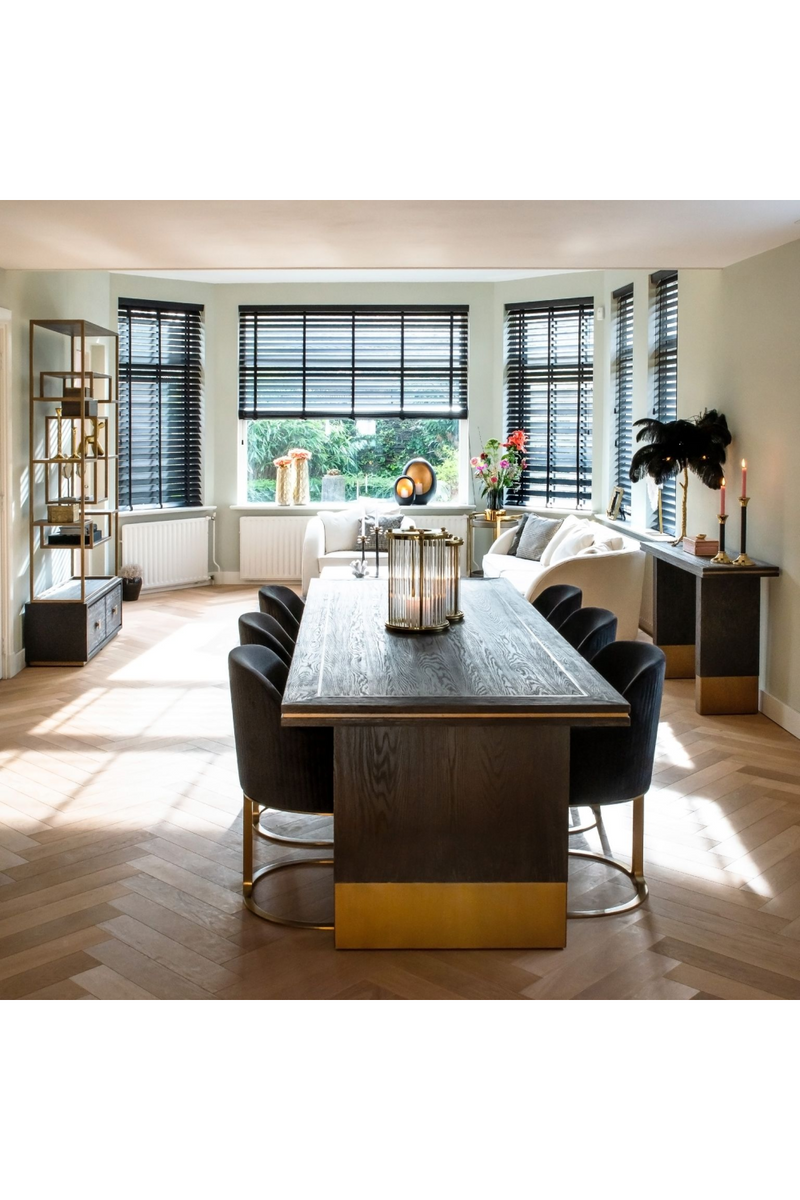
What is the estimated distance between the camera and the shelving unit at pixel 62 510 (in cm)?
727

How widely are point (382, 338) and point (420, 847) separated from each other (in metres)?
8.37

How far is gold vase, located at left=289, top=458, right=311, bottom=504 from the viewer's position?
10961 millimetres

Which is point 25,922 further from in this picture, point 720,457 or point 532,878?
point 720,457

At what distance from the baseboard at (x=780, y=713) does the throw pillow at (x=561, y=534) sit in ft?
7.65

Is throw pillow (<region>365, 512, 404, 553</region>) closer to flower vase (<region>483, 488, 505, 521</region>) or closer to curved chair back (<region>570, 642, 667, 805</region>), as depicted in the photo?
flower vase (<region>483, 488, 505, 521</region>)

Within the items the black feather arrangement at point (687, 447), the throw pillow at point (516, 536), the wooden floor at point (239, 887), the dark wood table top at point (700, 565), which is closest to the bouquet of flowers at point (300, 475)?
the throw pillow at point (516, 536)

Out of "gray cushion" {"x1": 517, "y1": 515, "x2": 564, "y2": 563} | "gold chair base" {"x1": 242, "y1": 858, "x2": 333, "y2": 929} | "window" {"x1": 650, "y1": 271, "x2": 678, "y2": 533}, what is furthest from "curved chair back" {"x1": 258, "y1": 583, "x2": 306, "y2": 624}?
"gray cushion" {"x1": 517, "y1": 515, "x2": 564, "y2": 563}

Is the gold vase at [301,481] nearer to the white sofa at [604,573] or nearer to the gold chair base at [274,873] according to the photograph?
the white sofa at [604,573]

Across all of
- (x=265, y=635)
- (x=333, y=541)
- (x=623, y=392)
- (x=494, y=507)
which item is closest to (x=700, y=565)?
(x=265, y=635)

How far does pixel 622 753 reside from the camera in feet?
11.7

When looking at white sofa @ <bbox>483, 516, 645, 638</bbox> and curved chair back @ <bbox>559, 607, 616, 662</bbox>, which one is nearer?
curved chair back @ <bbox>559, 607, 616, 662</bbox>

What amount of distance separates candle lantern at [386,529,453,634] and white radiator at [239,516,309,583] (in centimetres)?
666

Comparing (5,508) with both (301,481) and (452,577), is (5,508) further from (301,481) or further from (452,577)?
(301,481)

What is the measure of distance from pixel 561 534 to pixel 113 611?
337 centimetres
